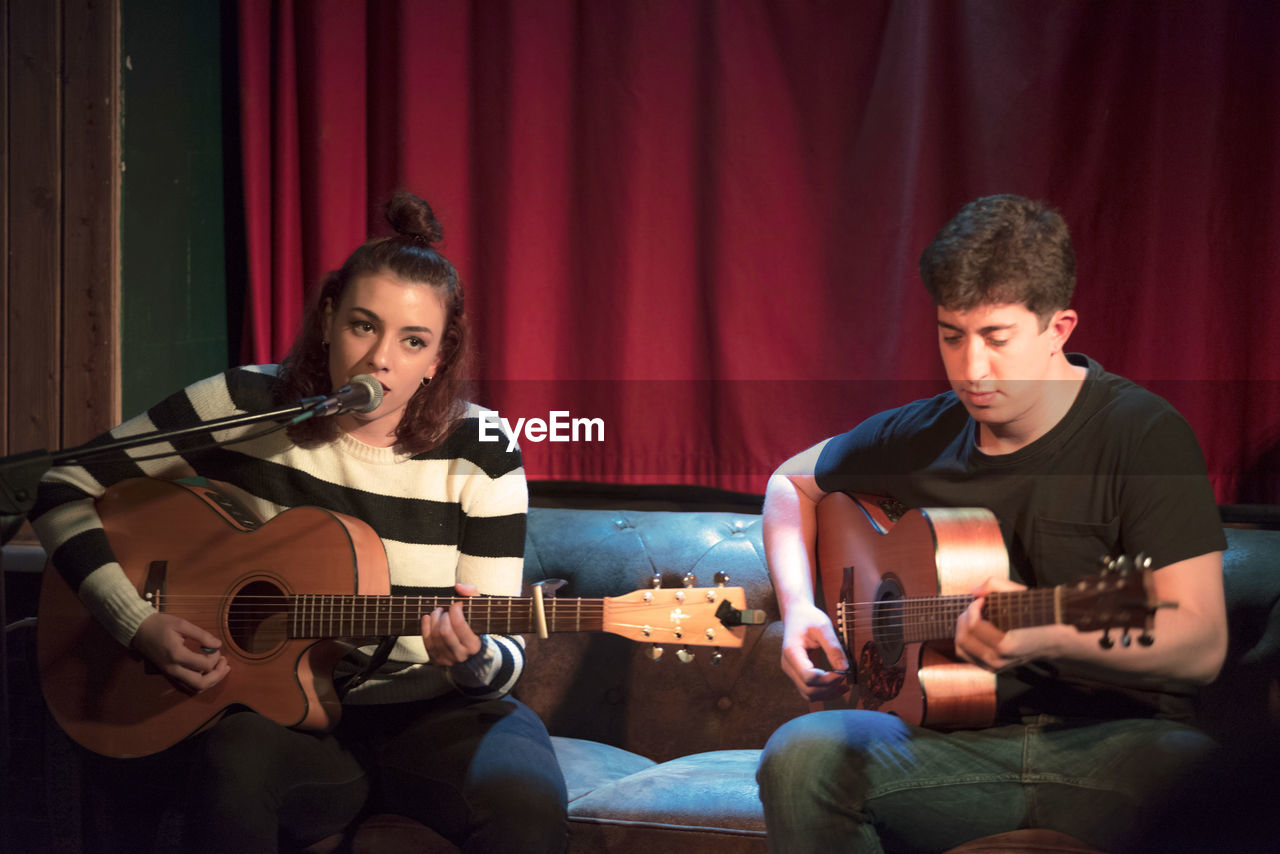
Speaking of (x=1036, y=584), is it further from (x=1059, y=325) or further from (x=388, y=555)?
(x=388, y=555)

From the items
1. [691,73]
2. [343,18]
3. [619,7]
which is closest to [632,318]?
[691,73]

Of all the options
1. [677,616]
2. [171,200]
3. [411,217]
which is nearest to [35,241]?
[171,200]

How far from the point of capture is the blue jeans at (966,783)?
1677mm

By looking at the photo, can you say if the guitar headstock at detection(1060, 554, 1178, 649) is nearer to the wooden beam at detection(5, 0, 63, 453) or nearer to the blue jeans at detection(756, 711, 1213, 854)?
the blue jeans at detection(756, 711, 1213, 854)

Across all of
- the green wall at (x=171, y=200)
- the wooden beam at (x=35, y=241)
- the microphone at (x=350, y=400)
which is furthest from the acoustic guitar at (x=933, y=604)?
the wooden beam at (x=35, y=241)

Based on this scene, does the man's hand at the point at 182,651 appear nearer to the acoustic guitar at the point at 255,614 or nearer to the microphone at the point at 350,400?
the acoustic guitar at the point at 255,614

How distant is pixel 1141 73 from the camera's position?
100 inches

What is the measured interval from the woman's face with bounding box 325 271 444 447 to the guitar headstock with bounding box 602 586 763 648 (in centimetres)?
62

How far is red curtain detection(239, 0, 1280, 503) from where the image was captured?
2.51m

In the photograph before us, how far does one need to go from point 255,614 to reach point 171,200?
1735mm

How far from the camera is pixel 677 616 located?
188 cm

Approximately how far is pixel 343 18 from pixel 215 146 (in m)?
0.61

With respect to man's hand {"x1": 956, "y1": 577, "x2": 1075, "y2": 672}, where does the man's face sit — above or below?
above

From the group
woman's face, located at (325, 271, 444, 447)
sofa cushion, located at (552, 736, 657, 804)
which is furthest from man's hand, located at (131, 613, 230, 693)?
sofa cushion, located at (552, 736, 657, 804)
